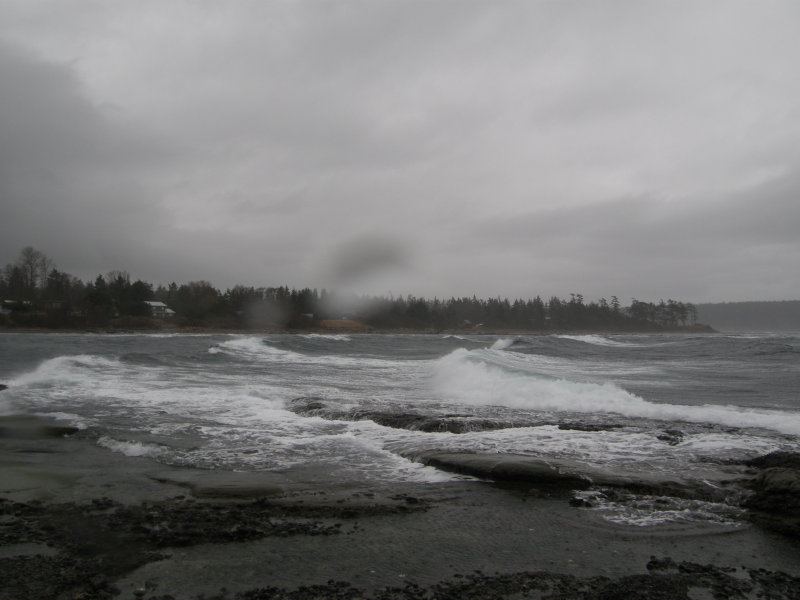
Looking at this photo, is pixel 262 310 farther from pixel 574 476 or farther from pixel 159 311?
pixel 574 476

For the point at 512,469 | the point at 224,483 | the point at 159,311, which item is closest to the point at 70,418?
the point at 224,483

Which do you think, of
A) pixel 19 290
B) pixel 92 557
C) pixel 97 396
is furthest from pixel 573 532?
pixel 19 290

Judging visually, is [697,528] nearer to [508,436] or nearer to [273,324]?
[508,436]

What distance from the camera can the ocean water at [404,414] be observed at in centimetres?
875

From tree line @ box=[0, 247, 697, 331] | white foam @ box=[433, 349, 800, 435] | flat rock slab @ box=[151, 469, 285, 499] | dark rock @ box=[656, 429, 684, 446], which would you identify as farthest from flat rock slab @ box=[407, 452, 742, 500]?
tree line @ box=[0, 247, 697, 331]

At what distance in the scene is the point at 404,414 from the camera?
41.0 ft

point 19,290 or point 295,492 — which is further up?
point 19,290

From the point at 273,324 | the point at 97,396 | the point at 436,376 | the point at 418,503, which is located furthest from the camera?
the point at 273,324

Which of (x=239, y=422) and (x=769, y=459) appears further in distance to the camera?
(x=239, y=422)

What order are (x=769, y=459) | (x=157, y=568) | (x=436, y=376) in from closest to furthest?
(x=157, y=568) < (x=769, y=459) < (x=436, y=376)

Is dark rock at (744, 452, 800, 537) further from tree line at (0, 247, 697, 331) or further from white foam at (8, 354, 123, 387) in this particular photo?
tree line at (0, 247, 697, 331)

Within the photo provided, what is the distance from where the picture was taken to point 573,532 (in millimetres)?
5770

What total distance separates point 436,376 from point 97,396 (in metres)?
12.7

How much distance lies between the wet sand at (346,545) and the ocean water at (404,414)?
28.7 inches
